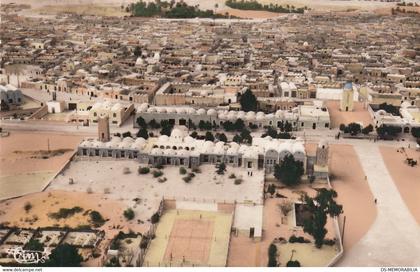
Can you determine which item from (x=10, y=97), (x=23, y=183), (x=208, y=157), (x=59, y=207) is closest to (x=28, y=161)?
(x=23, y=183)

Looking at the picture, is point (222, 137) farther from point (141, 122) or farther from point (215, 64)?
point (215, 64)

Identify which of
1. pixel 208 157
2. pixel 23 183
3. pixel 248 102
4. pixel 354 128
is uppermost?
pixel 248 102

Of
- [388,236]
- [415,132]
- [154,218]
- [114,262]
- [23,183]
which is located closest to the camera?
[114,262]

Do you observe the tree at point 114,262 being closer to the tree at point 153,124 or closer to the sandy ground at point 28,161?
the sandy ground at point 28,161

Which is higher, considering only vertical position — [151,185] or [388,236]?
[151,185]

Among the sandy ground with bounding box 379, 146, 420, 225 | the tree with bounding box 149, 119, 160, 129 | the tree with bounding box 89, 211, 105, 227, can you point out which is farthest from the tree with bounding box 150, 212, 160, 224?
the tree with bounding box 149, 119, 160, 129

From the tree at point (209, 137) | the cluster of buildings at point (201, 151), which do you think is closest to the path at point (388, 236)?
the cluster of buildings at point (201, 151)

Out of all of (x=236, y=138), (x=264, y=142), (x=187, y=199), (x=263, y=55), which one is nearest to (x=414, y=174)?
(x=264, y=142)
